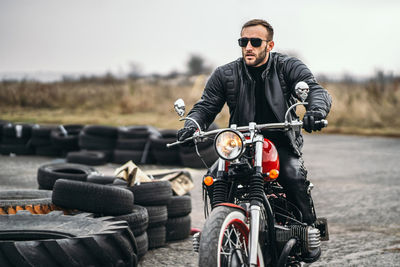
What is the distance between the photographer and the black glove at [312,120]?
4316 millimetres

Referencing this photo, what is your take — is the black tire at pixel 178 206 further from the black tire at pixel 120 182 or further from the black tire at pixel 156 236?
the black tire at pixel 120 182

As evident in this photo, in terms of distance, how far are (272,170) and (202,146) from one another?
8574 mm

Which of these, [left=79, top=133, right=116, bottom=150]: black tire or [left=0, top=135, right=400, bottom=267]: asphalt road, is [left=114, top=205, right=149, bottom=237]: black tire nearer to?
[left=0, top=135, right=400, bottom=267]: asphalt road

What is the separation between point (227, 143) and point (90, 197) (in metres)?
2.19

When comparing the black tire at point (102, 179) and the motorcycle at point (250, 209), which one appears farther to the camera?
the black tire at point (102, 179)

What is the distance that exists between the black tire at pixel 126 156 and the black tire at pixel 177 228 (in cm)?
646

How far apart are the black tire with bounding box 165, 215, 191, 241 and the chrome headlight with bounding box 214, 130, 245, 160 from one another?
3.15m

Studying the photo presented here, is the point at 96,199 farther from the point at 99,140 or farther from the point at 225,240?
the point at 99,140

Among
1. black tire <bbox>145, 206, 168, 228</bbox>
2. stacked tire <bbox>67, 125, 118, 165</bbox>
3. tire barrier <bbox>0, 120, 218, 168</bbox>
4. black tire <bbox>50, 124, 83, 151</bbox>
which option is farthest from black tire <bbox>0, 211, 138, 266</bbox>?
black tire <bbox>50, 124, 83, 151</bbox>

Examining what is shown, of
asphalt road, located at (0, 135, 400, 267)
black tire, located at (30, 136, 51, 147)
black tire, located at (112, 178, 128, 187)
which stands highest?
black tire, located at (112, 178, 128, 187)

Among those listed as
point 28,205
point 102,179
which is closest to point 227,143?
point 28,205

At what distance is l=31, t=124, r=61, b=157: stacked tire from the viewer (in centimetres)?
1501

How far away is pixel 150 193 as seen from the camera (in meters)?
6.81

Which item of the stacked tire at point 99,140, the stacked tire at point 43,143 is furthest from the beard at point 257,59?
the stacked tire at point 43,143
